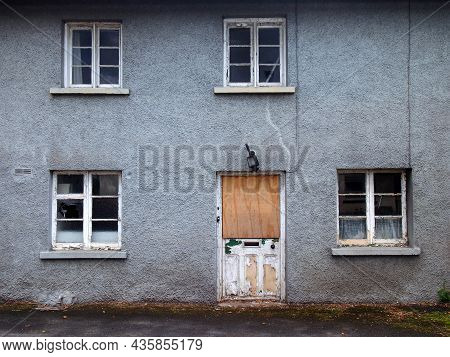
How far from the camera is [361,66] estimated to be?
30.6 feet

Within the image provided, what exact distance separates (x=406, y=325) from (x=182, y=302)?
3927mm

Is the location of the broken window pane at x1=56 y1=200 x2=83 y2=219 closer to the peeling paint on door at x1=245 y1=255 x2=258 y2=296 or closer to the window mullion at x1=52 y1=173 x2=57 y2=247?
the window mullion at x1=52 y1=173 x2=57 y2=247

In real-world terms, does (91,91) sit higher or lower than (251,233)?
higher

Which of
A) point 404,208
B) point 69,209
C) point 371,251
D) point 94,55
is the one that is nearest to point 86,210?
point 69,209

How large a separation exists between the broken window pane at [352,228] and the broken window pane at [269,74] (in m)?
2.97

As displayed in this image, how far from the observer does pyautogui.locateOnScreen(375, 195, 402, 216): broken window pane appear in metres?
9.53

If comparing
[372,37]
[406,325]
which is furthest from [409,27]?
[406,325]

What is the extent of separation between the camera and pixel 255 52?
9547mm

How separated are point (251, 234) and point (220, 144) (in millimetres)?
1793

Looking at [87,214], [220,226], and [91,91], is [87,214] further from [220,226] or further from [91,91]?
[220,226]

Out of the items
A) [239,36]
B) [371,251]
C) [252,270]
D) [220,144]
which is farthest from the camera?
[239,36]

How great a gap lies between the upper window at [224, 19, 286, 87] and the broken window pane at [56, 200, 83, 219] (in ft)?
12.1

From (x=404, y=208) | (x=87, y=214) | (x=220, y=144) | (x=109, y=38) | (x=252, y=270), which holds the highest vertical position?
(x=109, y=38)

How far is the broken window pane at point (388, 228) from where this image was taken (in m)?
Result: 9.52
